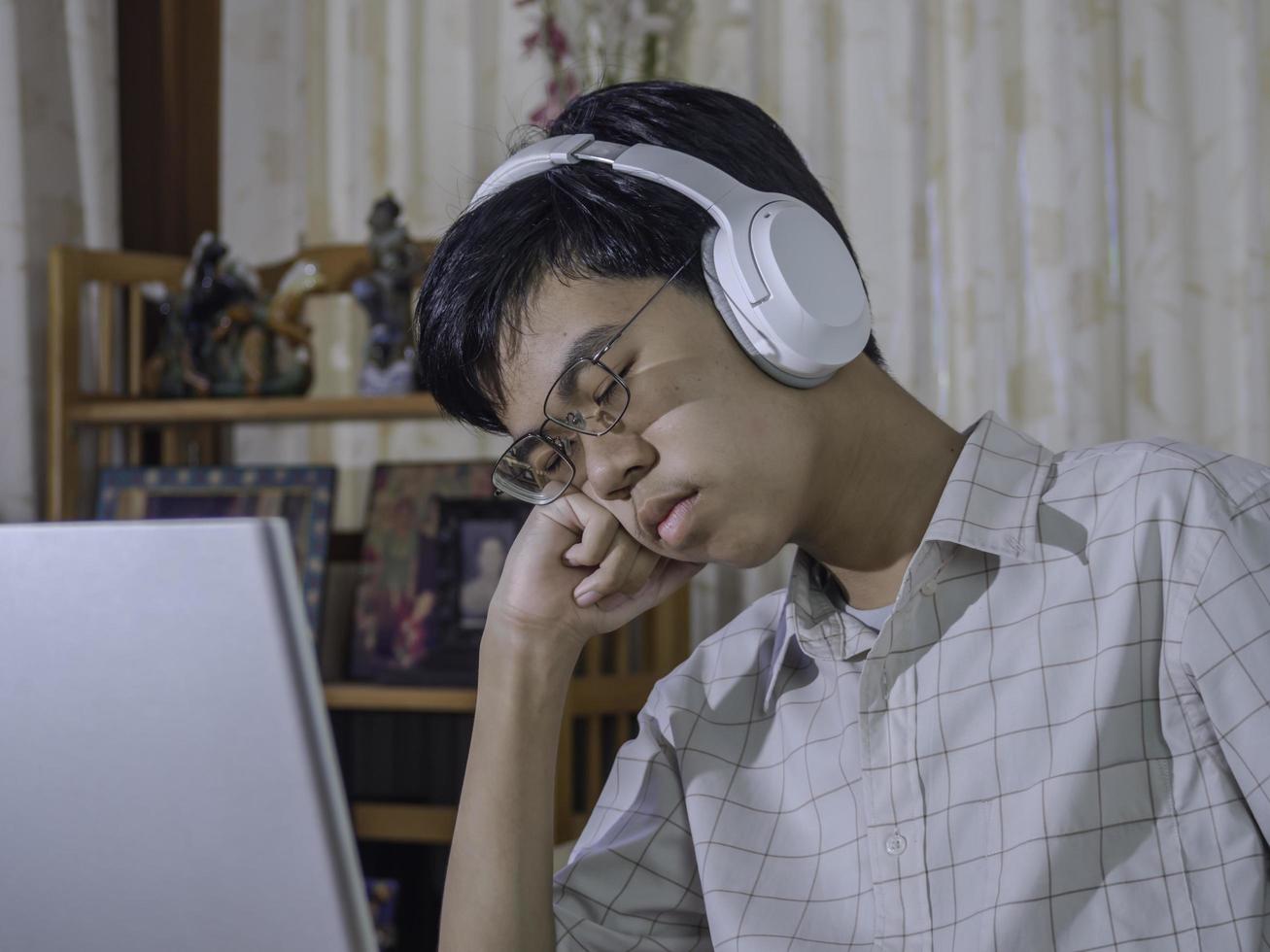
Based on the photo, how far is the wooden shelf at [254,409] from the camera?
1896mm

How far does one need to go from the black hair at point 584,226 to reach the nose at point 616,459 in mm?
97

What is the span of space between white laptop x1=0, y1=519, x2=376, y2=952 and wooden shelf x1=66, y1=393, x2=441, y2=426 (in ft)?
4.47

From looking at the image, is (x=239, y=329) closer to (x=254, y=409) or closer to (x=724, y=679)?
(x=254, y=409)

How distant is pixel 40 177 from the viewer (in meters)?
2.21

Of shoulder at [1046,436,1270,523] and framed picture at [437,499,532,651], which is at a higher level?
shoulder at [1046,436,1270,523]

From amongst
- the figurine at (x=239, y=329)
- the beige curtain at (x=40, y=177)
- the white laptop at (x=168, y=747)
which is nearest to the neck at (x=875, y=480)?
the white laptop at (x=168, y=747)

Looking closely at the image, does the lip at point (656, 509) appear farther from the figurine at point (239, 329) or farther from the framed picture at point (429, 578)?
the figurine at point (239, 329)

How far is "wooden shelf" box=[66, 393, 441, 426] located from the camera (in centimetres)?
190

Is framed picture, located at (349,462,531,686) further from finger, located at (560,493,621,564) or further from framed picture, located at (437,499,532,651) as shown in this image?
finger, located at (560,493,621,564)

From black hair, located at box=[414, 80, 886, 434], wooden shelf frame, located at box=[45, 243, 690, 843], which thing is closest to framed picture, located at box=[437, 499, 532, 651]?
wooden shelf frame, located at box=[45, 243, 690, 843]

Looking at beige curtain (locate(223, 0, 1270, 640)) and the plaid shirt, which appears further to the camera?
beige curtain (locate(223, 0, 1270, 640))

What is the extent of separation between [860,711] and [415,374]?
1.22 metres

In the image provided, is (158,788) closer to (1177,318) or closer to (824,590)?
(824,590)

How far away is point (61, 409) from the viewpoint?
2062 mm
